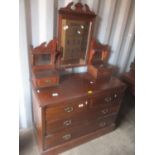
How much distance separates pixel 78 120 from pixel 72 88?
366mm

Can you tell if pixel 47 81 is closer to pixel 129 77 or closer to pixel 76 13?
pixel 76 13

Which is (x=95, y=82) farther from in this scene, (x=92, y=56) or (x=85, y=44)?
(x=85, y=44)

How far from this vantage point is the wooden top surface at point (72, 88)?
139 cm

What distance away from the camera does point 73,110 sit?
1.53m

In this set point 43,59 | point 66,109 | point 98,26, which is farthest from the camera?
point 98,26

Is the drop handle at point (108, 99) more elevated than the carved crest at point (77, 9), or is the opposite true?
the carved crest at point (77, 9)

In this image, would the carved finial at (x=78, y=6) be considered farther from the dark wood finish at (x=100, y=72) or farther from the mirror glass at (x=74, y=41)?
the dark wood finish at (x=100, y=72)

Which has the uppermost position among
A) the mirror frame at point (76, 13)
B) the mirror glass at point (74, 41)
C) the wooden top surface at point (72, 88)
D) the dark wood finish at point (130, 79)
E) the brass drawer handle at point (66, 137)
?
the mirror frame at point (76, 13)

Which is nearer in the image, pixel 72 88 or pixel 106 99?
pixel 72 88

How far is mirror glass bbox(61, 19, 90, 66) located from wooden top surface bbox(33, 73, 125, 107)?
0.62 ft

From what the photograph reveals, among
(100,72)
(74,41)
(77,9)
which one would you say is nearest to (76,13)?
(77,9)

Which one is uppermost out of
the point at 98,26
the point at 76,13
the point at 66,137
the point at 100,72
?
the point at 76,13

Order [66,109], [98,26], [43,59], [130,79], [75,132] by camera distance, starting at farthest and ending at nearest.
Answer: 1. [130,79]
2. [98,26]
3. [75,132]
4. [43,59]
5. [66,109]

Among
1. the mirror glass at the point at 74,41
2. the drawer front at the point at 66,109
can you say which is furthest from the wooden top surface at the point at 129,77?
the drawer front at the point at 66,109
